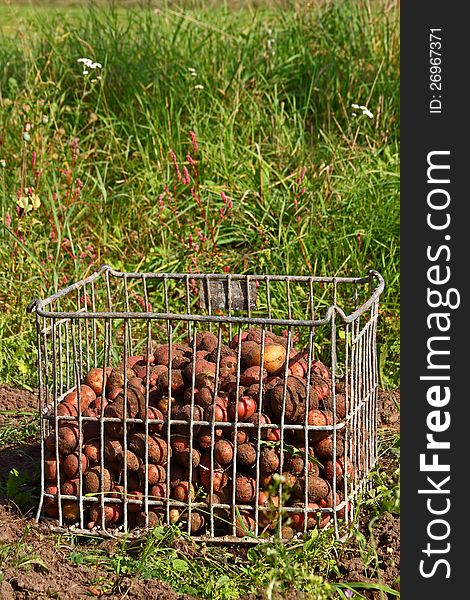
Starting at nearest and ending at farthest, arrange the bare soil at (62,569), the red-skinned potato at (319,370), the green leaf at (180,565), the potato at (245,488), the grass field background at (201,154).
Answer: the bare soil at (62,569) → the green leaf at (180,565) → the potato at (245,488) → the red-skinned potato at (319,370) → the grass field background at (201,154)

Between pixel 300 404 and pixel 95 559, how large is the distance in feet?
2.40

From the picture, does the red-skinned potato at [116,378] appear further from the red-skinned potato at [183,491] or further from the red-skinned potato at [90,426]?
the red-skinned potato at [183,491]

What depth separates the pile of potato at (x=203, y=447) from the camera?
9.20 ft

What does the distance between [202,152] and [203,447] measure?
258cm

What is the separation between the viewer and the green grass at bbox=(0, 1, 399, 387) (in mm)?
4660

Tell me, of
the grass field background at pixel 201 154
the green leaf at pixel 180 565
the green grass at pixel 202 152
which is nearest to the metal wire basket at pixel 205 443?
the green leaf at pixel 180 565

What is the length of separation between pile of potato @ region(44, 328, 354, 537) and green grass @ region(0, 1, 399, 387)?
54.9 inches

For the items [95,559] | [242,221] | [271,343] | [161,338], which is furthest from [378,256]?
[95,559]

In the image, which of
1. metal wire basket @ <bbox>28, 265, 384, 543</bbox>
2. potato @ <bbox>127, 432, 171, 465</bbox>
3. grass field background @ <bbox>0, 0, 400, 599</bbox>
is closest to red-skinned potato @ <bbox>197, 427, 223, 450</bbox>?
metal wire basket @ <bbox>28, 265, 384, 543</bbox>

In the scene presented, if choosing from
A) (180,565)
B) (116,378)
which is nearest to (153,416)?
(116,378)

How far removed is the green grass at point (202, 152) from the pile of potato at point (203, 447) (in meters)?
1.39

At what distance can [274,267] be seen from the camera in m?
4.62

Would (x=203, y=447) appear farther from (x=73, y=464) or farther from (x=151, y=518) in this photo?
(x=73, y=464)

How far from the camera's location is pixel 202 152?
513 cm
